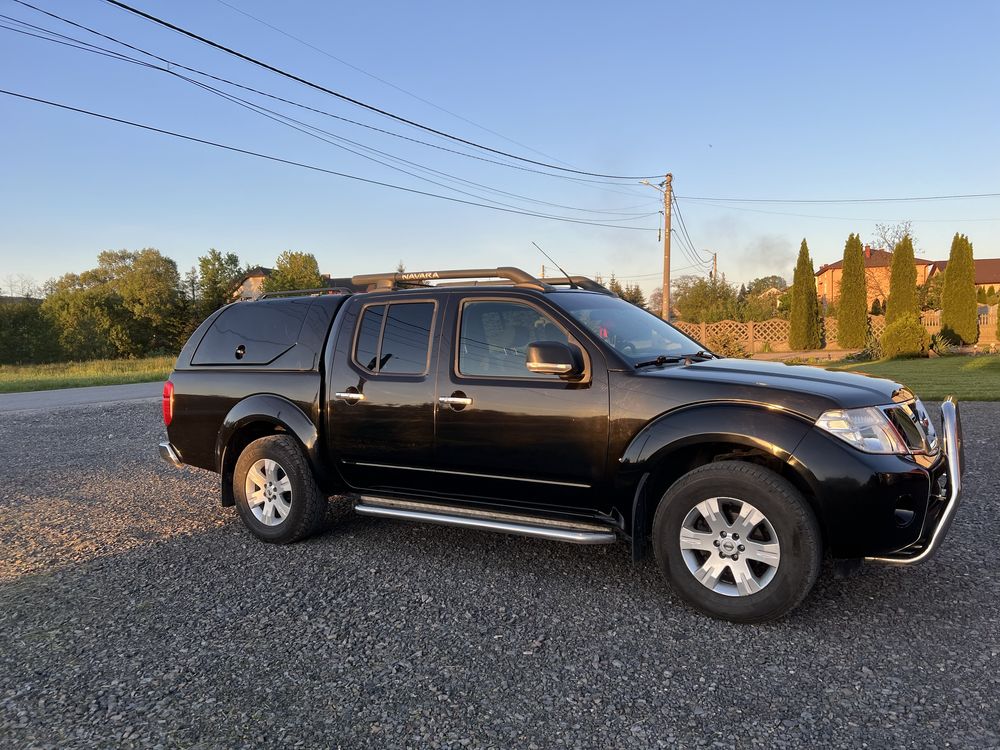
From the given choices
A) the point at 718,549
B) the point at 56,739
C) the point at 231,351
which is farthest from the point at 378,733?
the point at 231,351

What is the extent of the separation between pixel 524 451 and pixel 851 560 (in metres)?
1.81

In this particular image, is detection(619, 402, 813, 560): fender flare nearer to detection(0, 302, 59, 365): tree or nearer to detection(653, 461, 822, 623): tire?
detection(653, 461, 822, 623): tire

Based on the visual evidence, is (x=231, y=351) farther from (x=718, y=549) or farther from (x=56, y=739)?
(x=718, y=549)

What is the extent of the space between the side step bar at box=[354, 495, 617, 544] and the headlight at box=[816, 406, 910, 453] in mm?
1270

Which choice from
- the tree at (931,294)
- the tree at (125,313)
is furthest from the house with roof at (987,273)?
the tree at (125,313)

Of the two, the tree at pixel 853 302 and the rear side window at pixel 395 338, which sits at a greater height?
the tree at pixel 853 302

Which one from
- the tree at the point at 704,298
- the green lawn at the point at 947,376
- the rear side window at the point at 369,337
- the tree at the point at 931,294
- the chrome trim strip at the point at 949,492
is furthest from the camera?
the tree at the point at 704,298

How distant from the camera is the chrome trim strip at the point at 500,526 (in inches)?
146

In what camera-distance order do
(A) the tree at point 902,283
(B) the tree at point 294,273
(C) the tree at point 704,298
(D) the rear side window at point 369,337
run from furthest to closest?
(B) the tree at point 294,273 → (C) the tree at point 704,298 → (A) the tree at point 902,283 → (D) the rear side window at point 369,337

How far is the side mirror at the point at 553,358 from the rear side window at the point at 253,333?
2.11m

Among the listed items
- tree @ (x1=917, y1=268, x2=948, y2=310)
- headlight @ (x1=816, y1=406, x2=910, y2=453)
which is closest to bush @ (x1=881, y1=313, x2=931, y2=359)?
tree @ (x1=917, y1=268, x2=948, y2=310)

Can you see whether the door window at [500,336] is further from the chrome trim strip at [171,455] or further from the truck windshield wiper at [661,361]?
the chrome trim strip at [171,455]

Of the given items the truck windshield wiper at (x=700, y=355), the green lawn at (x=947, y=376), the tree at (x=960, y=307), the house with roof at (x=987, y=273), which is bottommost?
the green lawn at (x=947, y=376)

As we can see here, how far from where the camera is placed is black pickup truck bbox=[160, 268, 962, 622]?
3312 mm
